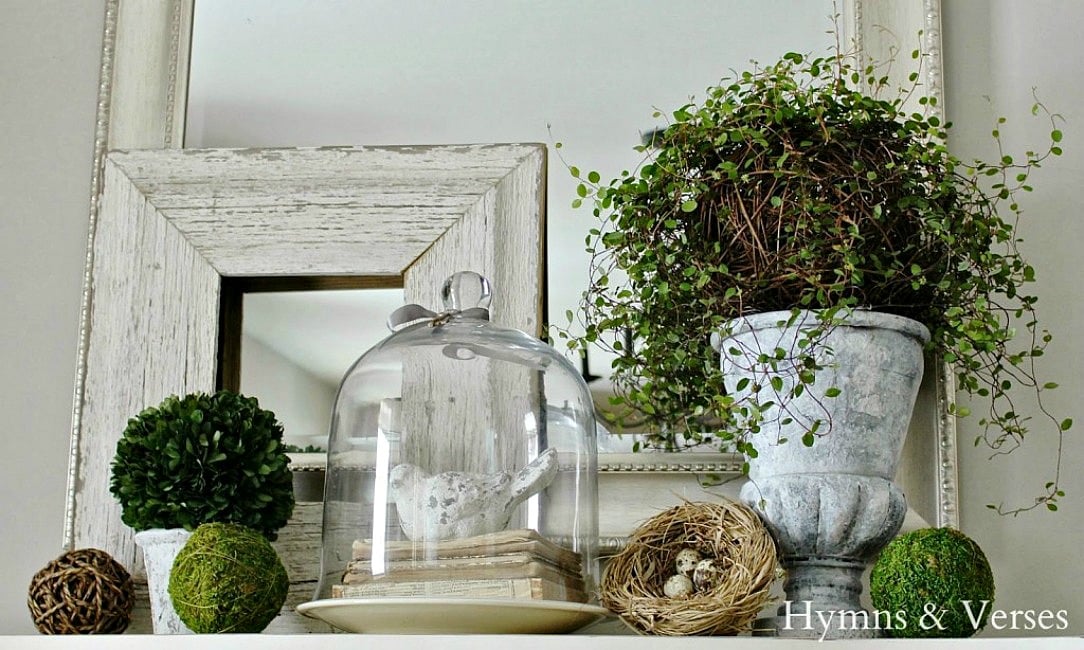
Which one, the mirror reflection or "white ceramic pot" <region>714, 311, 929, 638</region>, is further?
the mirror reflection

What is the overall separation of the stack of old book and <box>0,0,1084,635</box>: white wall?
0.45 m

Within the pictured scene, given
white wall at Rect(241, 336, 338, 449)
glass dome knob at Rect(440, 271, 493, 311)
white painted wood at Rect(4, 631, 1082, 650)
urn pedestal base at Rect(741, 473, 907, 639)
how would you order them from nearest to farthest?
white painted wood at Rect(4, 631, 1082, 650) < urn pedestal base at Rect(741, 473, 907, 639) < glass dome knob at Rect(440, 271, 493, 311) < white wall at Rect(241, 336, 338, 449)

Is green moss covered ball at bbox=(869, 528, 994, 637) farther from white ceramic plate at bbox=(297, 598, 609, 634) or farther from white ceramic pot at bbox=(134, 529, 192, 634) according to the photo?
white ceramic pot at bbox=(134, 529, 192, 634)

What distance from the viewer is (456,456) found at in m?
1.09

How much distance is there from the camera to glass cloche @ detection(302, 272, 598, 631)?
1021 mm

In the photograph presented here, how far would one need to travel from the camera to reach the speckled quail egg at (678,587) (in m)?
0.98

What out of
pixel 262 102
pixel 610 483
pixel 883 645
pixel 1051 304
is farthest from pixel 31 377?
pixel 1051 304

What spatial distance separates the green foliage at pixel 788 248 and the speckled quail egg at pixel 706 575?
0.11 m

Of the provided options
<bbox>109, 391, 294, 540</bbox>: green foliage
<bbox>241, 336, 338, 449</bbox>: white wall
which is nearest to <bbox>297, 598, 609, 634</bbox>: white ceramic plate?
<bbox>109, 391, 294, 540</bbox>: green foliage

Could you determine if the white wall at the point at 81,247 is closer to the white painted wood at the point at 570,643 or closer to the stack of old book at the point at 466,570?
the white painted wood at the point at 570,643

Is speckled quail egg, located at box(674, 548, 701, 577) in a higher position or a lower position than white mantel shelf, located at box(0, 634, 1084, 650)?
higher

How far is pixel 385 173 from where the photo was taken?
1.30 meters

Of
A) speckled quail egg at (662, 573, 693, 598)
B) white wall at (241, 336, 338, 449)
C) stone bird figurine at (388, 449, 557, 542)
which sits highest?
white wall at (241, 336, 338, 449)

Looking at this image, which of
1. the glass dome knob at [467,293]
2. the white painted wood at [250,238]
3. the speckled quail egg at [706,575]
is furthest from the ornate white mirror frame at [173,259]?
the speckled quail egg at [706,575]
